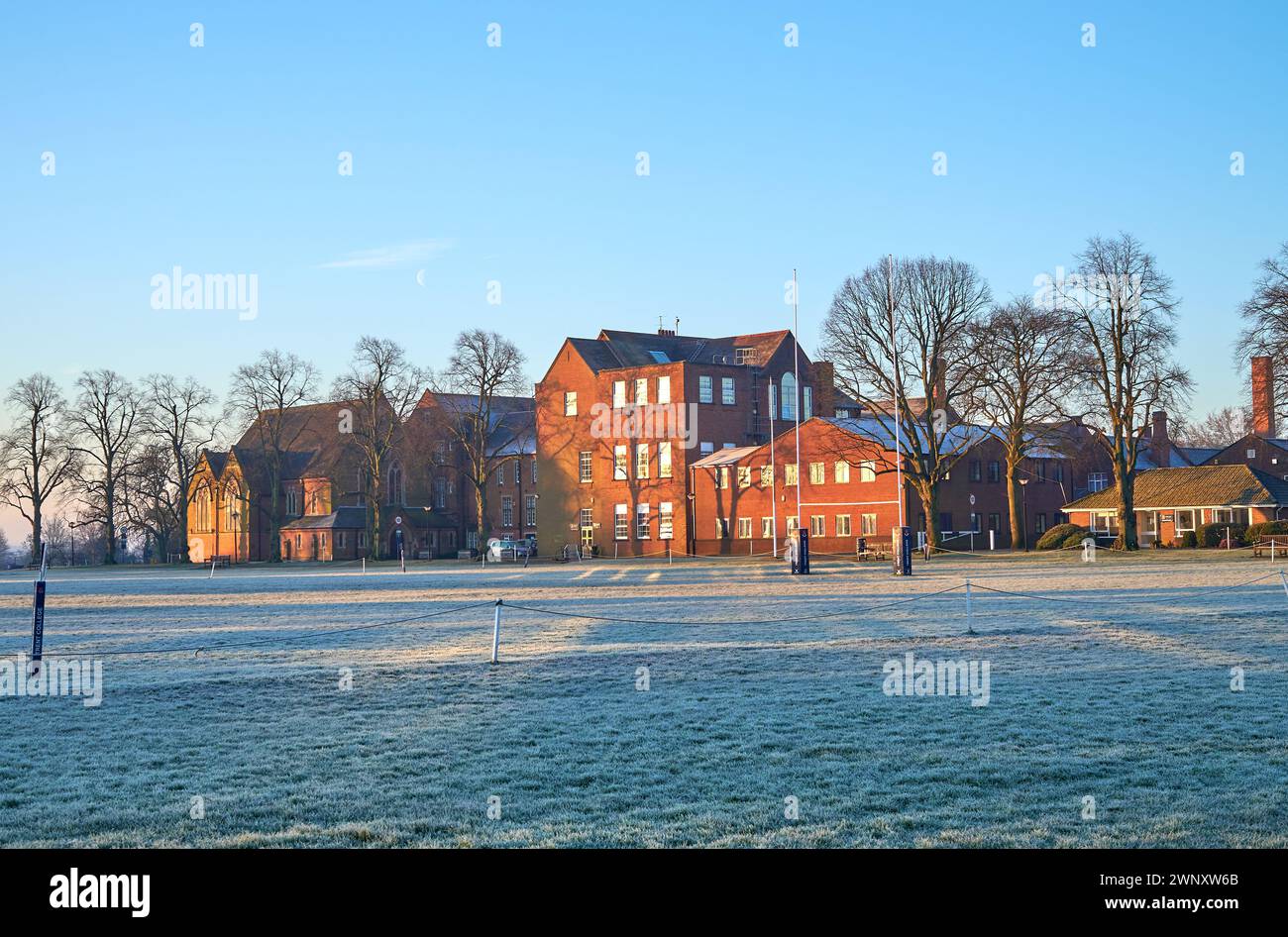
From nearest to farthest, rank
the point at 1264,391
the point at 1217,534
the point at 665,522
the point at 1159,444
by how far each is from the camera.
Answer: the point at 1264,391 < the point at 1217,534 < the point at 665,522 < the point at 1159,444

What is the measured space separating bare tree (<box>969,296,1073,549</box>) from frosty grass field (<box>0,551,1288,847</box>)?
128 feet

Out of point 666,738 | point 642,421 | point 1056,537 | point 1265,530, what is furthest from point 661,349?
point 666,738

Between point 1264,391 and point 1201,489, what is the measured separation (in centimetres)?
3098

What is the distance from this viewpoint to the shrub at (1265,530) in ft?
235

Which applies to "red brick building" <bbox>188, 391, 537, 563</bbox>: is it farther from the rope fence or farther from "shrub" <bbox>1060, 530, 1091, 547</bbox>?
the rope fence

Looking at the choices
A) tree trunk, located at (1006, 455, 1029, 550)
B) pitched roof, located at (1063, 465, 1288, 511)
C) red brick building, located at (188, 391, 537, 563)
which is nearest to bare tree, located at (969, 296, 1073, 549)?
tree trunk, located at (1006, 455, 1029, 550)

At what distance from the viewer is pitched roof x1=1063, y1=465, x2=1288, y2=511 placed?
84.1 meters

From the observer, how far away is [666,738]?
1430 cm

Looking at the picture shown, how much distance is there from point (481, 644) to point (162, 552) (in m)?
96.7

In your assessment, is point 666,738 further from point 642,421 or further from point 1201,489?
point 642,421
